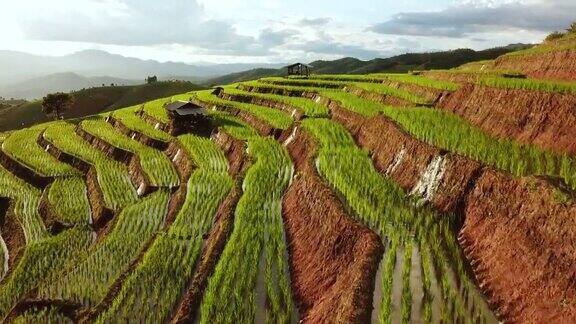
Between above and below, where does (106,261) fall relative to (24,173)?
above

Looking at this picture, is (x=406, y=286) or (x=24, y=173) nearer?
(x=406, y=286)

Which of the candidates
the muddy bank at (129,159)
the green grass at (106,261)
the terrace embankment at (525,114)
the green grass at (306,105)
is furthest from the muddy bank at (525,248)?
the green grass at (306,105)

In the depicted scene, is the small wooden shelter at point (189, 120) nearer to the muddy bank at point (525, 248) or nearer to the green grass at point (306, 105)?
the green grass at point (306, 105)

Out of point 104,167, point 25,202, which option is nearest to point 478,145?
point 104,167

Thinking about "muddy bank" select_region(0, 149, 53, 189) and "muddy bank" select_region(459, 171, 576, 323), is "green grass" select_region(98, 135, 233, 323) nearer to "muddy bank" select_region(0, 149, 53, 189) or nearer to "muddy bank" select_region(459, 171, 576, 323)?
"muddy bank" select_region(459, 171, 576, 323)

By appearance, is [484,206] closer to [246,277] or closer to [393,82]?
[246,277]

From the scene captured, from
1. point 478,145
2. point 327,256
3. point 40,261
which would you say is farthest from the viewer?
point 40,261

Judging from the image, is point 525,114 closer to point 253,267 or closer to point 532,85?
point 532,85
